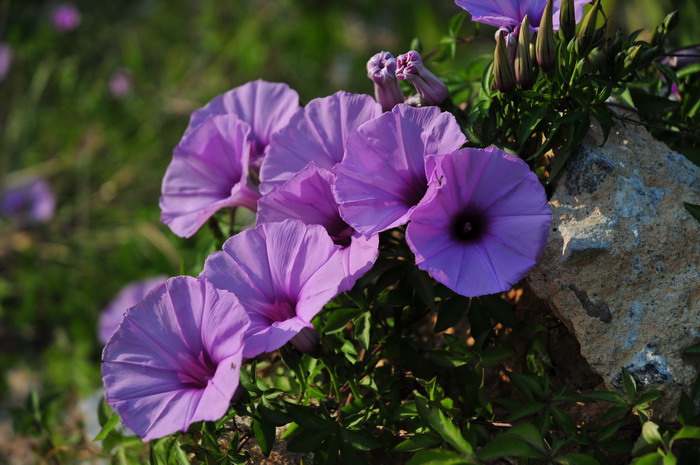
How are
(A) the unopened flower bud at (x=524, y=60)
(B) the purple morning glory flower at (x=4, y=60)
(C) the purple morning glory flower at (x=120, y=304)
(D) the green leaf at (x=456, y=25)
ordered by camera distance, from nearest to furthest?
1. (A) the unopened flower bud at (x=524, y=60)
2. (D) the green leaf at (x=456, y=25)
3. (C) the purple morning glory flower at (x=120, y=304)
4. (B) the purple morning glory flower at (x=4, y=60)

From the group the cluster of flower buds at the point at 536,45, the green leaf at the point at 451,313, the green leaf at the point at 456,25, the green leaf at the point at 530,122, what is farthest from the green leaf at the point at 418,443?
the green leaf at the point at 456,25

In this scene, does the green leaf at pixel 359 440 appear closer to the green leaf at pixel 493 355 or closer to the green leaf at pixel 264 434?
the green leaf at pixel 264 434

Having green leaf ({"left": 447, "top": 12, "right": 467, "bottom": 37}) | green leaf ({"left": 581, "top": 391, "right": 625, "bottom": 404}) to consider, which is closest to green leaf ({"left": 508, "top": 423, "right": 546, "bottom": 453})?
green leaf ({"left": 581, "top": 391, "right": 625, "bottom": 404})

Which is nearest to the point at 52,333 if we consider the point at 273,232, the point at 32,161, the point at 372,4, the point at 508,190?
the point at 32,161

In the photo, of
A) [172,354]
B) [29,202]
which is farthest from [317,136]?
[29,202]

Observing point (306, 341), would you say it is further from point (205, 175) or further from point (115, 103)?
point (115, 103)

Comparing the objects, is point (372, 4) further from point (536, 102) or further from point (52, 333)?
point (536, 102)
